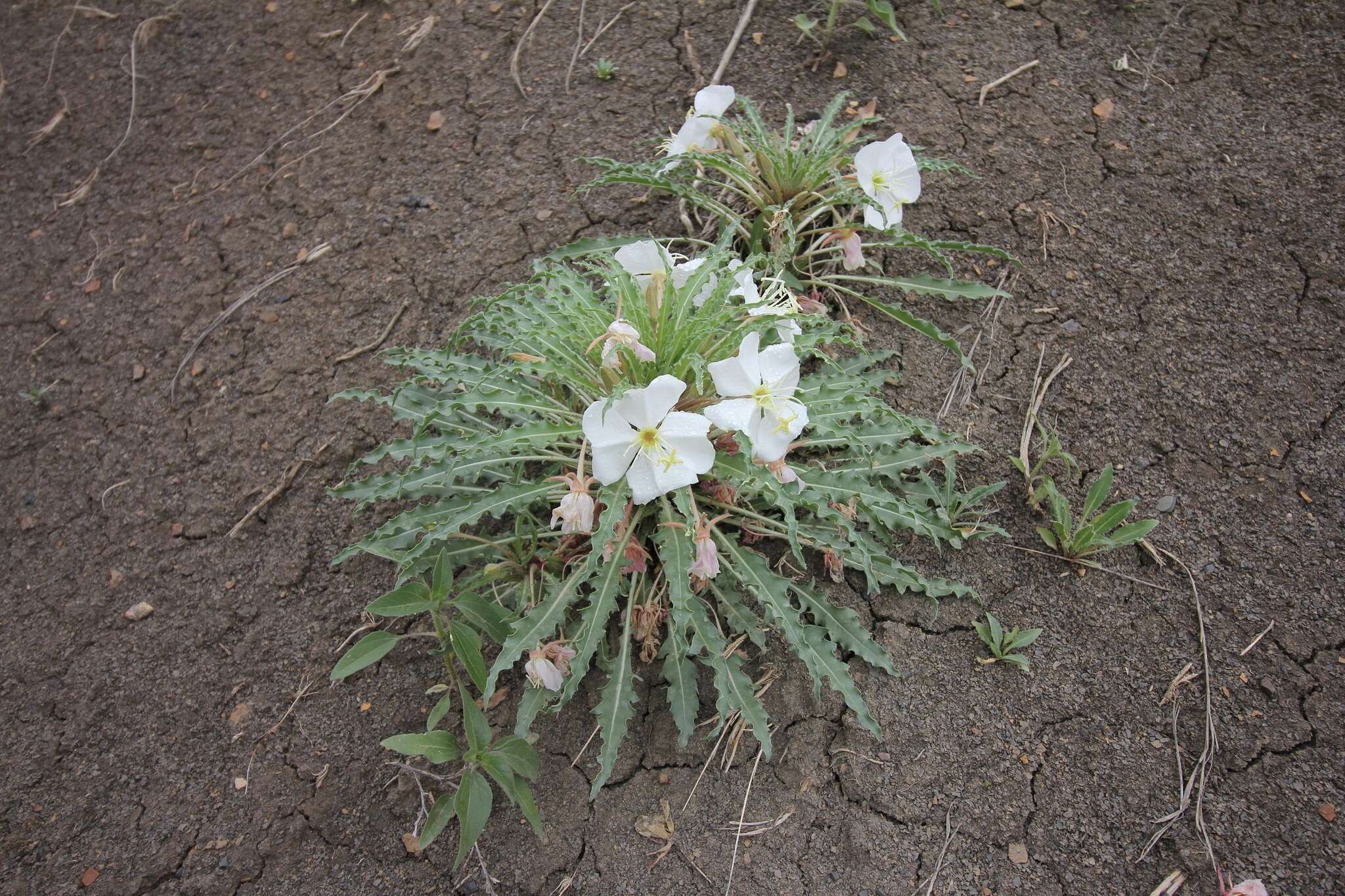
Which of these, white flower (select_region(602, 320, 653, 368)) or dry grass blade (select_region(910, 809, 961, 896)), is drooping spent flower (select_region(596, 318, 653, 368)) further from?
dry grass blade (select_region(910, 809, 961, 896))

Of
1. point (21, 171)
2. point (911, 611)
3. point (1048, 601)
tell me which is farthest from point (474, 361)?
point (21, 171)

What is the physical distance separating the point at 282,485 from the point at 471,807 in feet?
3.72

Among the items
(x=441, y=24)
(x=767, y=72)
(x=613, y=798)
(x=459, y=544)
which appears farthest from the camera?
(x=441, y=24)

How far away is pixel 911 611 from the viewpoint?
6.61 ft

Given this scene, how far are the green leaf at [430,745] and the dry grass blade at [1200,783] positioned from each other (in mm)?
1405

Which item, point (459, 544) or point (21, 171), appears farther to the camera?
point (21, 171)

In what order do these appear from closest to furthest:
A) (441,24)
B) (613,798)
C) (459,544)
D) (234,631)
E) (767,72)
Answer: (613,798), (459,544), (234,631), (767,72), (441,24)

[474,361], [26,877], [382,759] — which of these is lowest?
[26,877]

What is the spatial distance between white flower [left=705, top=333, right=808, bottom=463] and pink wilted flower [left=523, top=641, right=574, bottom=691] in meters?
0.57

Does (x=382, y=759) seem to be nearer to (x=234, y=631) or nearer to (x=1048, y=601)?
(x=234, y=631)

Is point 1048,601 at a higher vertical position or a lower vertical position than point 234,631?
higher

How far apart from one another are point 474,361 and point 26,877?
60.0 inches

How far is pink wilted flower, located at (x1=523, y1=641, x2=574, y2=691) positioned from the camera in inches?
66.7

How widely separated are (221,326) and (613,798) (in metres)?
1.93
